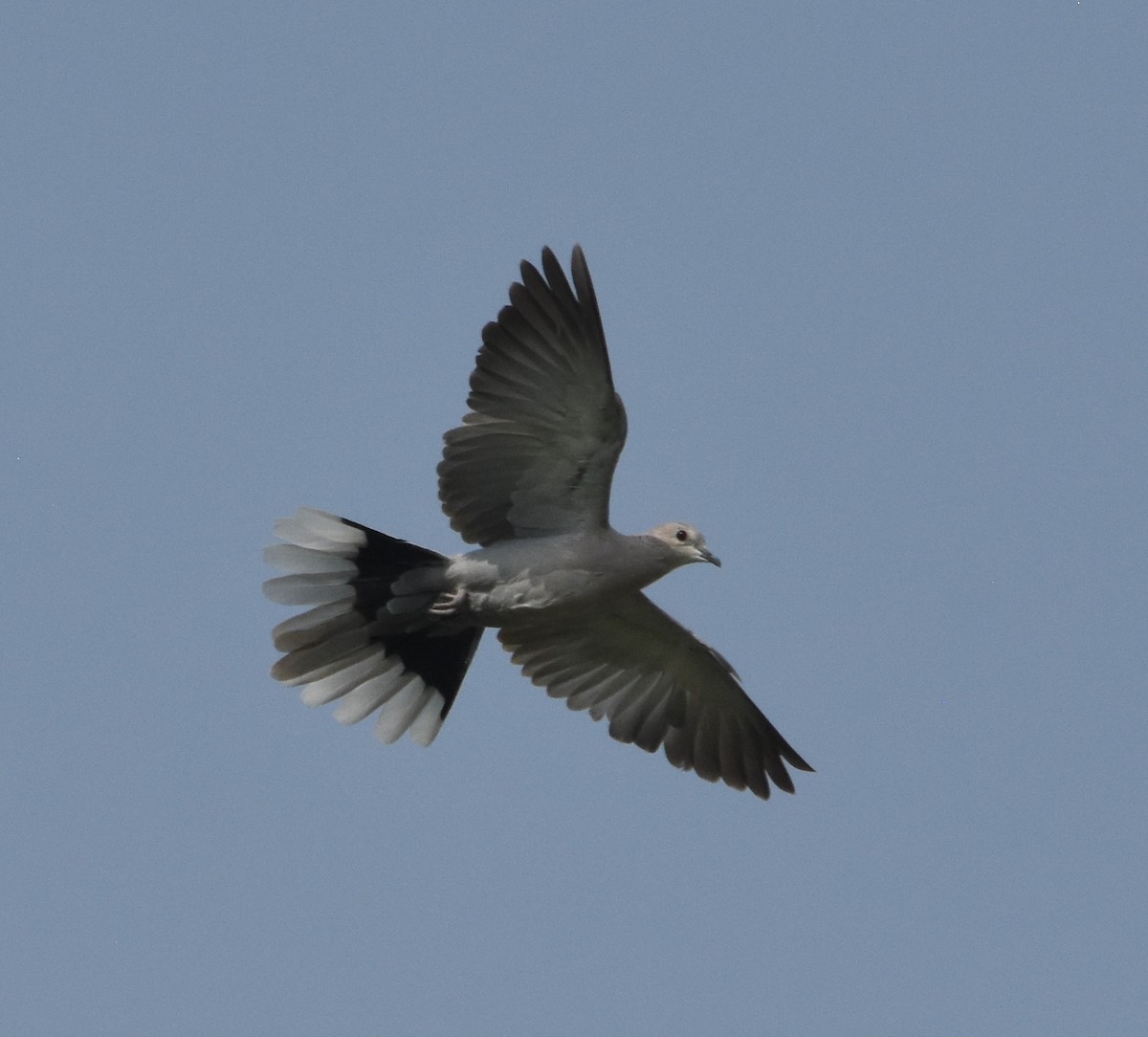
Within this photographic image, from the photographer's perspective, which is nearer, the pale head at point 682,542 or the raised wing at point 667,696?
the pale head at point 682,542

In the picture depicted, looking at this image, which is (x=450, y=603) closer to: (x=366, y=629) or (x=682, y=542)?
(x=366, y=629)

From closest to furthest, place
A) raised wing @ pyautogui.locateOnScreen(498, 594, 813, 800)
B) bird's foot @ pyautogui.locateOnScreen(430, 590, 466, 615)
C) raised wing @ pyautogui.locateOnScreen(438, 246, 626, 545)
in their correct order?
raised wing @ pyautogui.locateOnScreen(438, 246, 626, 545) → bird's foot @ pyautogui.locateOnScreen(430, 590, 466, 615) → raised wing @ pyautogui.locateOnScreen(498, 594, 813, 800)

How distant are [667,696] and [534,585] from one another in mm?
1780

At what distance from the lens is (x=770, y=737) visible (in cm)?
1166

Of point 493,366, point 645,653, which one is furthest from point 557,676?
point 493,366

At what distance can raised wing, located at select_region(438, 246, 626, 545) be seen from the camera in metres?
9.84

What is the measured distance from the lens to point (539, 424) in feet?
33.0

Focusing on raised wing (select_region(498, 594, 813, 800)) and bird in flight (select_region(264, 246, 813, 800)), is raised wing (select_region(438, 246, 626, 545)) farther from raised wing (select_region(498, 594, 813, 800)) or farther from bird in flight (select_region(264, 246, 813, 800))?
raised wing (select_region(498, 594, 813, 800))

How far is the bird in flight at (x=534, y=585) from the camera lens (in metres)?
9.92

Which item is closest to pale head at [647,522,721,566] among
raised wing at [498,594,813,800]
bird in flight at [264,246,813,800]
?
bird in flight at [264,246,813,800]

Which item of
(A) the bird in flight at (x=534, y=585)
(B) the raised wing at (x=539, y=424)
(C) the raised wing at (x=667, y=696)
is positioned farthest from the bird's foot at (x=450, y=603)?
(C) the raised wing at (x=667, y=696)

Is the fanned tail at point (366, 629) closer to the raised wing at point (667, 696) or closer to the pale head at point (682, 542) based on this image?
the raised wing at point (667, 696)

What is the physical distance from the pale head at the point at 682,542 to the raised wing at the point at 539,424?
34cm

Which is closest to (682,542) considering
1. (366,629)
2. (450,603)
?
(450,603)
